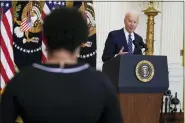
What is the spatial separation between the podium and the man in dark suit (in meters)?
0.37

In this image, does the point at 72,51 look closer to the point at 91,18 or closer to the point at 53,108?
the point at 53,108

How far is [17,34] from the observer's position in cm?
566

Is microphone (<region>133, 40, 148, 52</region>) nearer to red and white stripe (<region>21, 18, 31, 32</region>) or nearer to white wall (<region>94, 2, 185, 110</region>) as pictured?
red and white stripe (<region>21, 18, 31, 32</region>)

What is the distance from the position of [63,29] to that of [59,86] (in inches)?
6.8

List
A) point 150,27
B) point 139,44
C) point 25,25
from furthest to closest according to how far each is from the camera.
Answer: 1. point 150,27
2. point 25,25
3. point 139,44

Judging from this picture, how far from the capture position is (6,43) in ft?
18.6

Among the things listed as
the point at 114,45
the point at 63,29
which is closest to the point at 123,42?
the point at 114,45

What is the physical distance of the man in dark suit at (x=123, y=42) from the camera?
390 centimetres

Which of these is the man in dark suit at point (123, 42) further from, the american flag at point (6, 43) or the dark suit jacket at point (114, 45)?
the american flag at point (6, 43)

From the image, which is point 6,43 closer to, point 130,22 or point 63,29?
point 130,22

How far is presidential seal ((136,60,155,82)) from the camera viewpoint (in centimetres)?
346

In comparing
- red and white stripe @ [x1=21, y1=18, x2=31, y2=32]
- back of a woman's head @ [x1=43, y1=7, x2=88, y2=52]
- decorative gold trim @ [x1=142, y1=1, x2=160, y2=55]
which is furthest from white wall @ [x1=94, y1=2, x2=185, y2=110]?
back of a woman's head @ [x1=43, y1=7, x2=88, y2=52]

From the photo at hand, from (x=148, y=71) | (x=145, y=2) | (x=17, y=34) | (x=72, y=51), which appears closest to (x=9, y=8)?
(x=17, y=34)

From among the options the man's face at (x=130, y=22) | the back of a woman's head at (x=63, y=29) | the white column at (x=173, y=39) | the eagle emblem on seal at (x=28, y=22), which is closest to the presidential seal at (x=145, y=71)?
the man's face at (x=130, y=22)
